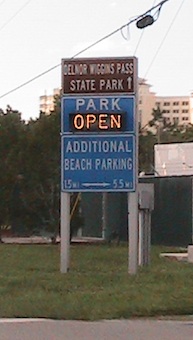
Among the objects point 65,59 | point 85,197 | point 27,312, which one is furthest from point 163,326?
point 85,197

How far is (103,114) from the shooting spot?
2167cm

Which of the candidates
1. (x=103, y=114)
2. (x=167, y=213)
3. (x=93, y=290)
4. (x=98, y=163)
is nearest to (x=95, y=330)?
(x=93, y=290)

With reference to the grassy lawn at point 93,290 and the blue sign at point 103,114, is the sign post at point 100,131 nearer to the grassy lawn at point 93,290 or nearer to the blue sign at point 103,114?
the blue sign at point 103,114

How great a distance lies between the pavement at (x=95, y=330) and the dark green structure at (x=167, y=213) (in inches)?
956

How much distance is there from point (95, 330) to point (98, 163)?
9379 mm

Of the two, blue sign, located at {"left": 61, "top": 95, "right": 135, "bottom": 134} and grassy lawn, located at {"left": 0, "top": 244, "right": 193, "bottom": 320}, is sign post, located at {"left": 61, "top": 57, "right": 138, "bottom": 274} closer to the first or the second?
blue sign, located at {"left": 61, "top": 95, "right": 135, "bottom": 134}

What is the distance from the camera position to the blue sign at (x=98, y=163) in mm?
21781

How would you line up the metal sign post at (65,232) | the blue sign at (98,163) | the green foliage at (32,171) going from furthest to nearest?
the green foliage at (32,171)
the metal sign post at (65,232)
the blue sign at (98,163)

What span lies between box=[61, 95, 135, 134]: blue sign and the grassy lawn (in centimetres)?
348

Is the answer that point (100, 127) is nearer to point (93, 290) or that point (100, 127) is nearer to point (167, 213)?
point (93, 290)

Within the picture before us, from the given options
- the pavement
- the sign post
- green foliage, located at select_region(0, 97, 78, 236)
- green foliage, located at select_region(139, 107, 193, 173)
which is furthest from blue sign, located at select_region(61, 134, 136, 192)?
green foliage, located at select_region(139, 107, 193, 173)

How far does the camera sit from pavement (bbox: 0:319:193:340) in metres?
12.3

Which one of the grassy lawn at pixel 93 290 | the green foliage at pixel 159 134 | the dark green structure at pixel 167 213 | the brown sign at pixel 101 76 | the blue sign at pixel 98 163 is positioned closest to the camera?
the grassy lawn at pixel 93 290

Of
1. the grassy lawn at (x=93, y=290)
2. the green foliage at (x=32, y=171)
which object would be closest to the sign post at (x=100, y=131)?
the grassy lawn at (x=93, y=290)
